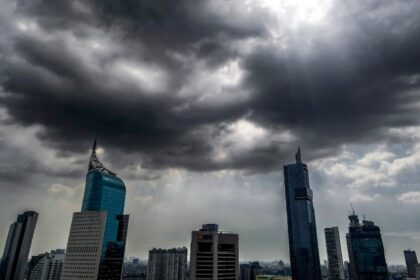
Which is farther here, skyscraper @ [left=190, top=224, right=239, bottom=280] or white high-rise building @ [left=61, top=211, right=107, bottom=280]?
white high-rise building @ [left=61, top=211, right=107, bottom=280]

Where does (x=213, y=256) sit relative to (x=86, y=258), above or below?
above

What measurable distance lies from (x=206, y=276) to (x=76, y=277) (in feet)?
347

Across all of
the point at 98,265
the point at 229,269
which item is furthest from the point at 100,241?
the point at 229,269

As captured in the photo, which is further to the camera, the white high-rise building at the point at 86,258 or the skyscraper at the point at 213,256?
the white high-rise building at the point at 86,258

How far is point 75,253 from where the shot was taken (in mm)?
197750

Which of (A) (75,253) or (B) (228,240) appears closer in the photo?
(B) (228,240)

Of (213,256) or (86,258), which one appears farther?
(86,258)

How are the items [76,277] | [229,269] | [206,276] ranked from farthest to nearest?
[76,277], [229,269], [206,276]

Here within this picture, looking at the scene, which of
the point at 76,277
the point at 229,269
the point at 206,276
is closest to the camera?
the point at 206,276

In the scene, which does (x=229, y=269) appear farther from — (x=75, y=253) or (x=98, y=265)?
(x=75, y=253)

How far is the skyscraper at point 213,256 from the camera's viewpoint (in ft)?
461

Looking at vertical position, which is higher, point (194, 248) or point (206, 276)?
point (194, 248)

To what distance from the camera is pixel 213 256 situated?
142875mm

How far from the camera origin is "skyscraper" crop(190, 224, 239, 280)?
140500 millimetres
